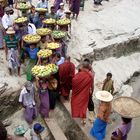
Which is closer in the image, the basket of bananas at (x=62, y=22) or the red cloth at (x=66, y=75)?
the red cloth at (x=66, y=75)

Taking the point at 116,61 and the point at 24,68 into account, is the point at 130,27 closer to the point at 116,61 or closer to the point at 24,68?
the point at 116,61

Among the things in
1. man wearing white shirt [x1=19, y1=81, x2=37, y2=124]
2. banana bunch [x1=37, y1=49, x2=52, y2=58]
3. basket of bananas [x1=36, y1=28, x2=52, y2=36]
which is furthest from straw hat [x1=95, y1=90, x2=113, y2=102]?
basket of bananas [x1=36, y1=28, x2=52, y2=36]

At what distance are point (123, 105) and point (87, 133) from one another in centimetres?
123

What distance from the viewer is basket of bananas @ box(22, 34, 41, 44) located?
9539mm

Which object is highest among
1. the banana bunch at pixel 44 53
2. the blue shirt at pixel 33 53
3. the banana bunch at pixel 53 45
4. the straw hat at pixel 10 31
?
the straw hat at pixel 10 31

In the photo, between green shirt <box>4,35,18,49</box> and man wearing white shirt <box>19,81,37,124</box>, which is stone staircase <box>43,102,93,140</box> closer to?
man wearing white shirt <box>19,81,37,124</box>

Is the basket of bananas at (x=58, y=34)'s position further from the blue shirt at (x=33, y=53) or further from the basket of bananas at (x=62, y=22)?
the blue shirt at (x=33, y=53)

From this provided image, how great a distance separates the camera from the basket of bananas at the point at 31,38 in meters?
9.54

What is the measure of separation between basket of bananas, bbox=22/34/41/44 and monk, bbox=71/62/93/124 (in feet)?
5.85

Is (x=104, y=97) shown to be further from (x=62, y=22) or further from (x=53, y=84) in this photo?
(x=62, y=22)

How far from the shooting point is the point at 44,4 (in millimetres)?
12414

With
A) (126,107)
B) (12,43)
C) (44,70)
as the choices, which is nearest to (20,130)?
(44,70)

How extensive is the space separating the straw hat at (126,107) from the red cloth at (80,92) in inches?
28.7

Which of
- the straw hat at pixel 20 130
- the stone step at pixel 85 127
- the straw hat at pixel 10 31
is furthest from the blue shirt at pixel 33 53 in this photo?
the straw hat at pixel 20 130
